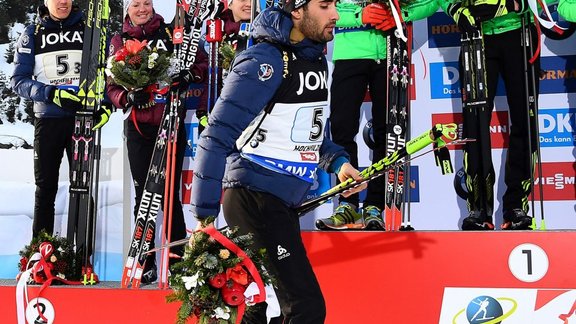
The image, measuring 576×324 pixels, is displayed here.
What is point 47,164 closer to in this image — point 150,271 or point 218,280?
point 150,271

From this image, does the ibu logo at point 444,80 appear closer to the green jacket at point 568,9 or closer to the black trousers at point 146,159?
the green jacket at point 568,9

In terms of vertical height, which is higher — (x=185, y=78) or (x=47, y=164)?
(x=185, y=78)

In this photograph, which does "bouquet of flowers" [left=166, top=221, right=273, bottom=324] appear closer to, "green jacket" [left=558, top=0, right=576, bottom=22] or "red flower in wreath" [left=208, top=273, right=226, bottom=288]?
"red flower in wreath" [left=208, top=273, right=226, bottom=288]

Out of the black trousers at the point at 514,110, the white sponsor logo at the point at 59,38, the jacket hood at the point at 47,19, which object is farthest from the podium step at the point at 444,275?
the jacket hood at the point at 47,19

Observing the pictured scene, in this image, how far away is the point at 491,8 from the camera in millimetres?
3801

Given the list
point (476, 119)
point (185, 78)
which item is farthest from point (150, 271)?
point (476, 119)

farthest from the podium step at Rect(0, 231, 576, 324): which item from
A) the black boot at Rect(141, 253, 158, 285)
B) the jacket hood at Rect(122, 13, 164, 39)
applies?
the jacket hood at Rect(122, 13, 164, 39)

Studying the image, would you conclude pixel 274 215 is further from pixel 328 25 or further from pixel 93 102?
pixel 93 102

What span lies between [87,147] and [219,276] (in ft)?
8.32

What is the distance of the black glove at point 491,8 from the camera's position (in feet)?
12.4

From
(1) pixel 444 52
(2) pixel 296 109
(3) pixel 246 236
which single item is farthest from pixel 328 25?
(1) pixel 444 52

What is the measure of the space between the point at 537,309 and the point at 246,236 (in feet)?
5.18

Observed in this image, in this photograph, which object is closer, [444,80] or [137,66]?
[137,66]

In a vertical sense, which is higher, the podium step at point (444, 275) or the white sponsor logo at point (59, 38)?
the white sponsor logo at point (59, 38)
